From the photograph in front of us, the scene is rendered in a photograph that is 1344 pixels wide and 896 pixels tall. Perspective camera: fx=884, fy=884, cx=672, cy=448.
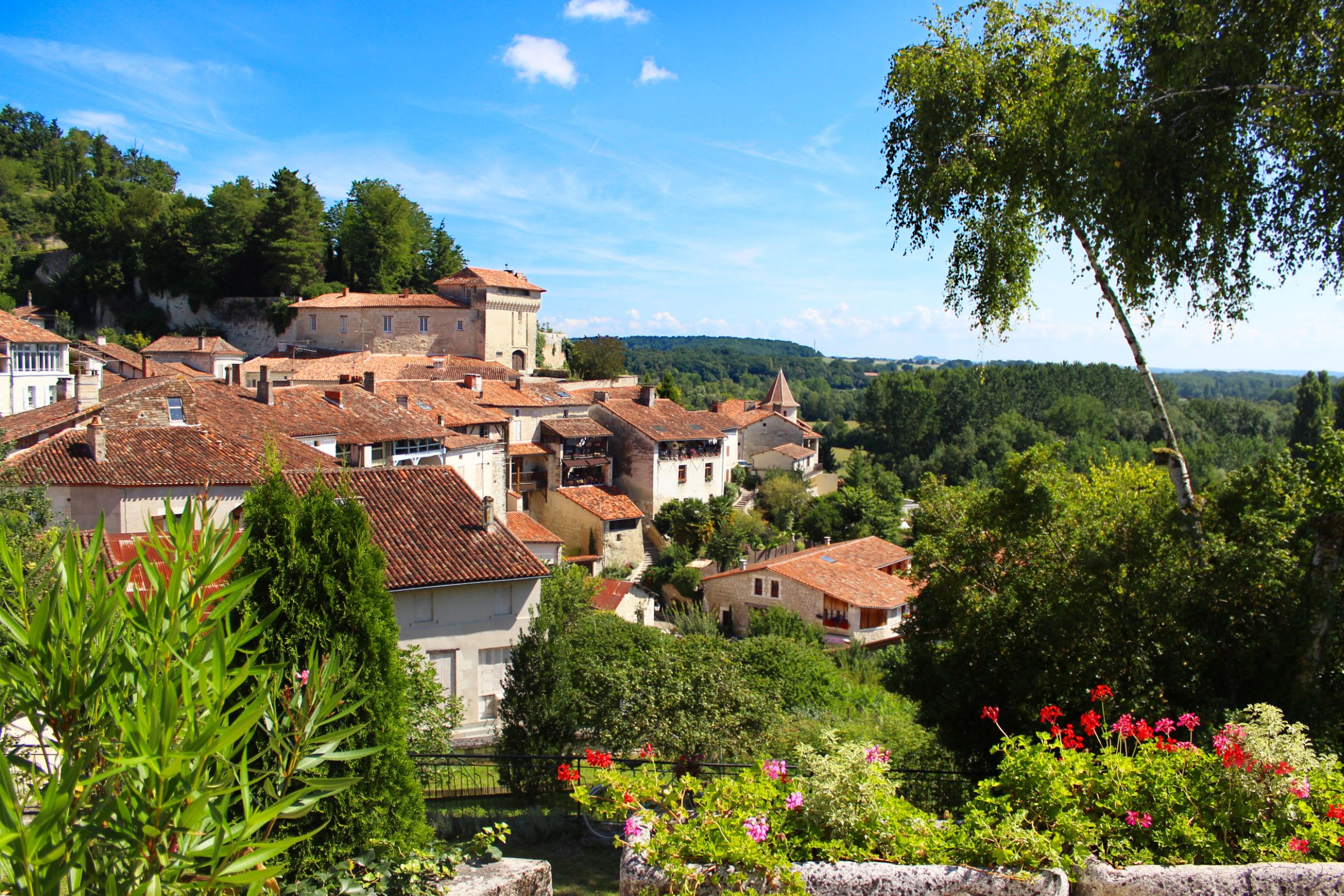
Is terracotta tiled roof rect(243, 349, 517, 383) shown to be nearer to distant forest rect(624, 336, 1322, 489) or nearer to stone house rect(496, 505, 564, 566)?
stone house rect(496, 505, 564, 566)

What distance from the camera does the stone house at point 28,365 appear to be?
3594 cm

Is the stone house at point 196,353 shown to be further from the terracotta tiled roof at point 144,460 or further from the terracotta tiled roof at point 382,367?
the terracotta tiled roof at point 144,460

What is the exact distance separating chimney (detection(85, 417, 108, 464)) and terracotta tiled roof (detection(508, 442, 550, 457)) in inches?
938

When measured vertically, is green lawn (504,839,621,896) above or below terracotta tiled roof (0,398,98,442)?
below

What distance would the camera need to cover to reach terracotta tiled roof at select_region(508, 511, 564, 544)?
37219 mm

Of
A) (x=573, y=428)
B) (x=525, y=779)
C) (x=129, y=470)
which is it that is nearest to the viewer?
(x=525, y=779)

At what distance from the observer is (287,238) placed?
66938 millimetres

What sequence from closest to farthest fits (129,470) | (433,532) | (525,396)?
(433,532)
(129,470)
(525,396)

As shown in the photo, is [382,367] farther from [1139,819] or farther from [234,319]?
[1139,819]

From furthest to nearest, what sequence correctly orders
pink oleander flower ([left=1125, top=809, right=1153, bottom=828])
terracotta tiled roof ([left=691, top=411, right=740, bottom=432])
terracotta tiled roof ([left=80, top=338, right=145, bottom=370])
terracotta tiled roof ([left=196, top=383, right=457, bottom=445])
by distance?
terracotta tiled roof ([left=691, top=411, right=740, bottom=432]) → terracotta tiled roof ([left=80, top=338, right=145, bottom=370]) → terracotta tiled roof ([left=196, top=383, right=457, bottom=445]) → pink oleander flower ([left=1125, top=809, right=1153, bottom=828])

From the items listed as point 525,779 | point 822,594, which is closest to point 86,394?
point 525,779

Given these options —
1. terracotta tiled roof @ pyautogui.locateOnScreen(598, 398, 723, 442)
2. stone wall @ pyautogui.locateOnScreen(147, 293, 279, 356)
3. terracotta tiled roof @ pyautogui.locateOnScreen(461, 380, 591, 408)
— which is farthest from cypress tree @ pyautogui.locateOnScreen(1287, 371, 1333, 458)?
stone wall @ pyautogui.locateOnScreen(147, 293, 279, 356)

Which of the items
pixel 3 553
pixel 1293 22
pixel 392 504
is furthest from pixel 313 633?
pixel 392 504

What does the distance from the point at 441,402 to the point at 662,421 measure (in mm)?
15249
